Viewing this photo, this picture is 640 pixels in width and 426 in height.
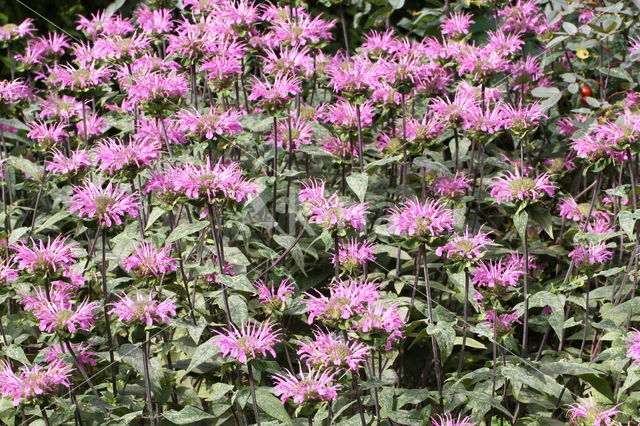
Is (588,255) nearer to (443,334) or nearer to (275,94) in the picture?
(443,334)

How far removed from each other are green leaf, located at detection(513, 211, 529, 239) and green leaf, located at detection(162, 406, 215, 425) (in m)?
0.96

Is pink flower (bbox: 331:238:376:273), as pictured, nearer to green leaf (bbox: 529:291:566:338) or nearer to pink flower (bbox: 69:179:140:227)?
green leaf (bbox: 529:291:566:338)

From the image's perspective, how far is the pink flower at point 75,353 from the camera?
224cm

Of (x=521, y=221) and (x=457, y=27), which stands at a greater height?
(x=457, y=27)

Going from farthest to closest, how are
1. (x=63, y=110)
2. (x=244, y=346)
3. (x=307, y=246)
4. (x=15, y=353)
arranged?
(x=63, y=110)
(x=307, y=246)
(x=15, y=353)
(x=244, y=346)

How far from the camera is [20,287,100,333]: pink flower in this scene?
210 cm

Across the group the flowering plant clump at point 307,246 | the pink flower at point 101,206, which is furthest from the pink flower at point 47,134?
the pink flower at point 101,206

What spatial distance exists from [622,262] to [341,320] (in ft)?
4.68

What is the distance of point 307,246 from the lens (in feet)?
9.05

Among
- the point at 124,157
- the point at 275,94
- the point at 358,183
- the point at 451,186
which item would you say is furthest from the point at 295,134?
the point at 124,157

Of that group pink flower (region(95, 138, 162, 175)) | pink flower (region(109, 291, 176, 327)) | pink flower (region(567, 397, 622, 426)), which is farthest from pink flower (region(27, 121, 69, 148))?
pink flower (region(567, 397, 622, 426))

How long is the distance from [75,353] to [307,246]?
82 centimetres

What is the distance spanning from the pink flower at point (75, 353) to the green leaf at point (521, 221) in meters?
1.19

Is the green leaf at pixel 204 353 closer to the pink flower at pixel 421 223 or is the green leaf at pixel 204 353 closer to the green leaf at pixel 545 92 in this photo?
the pink flower at pixel 421 223
